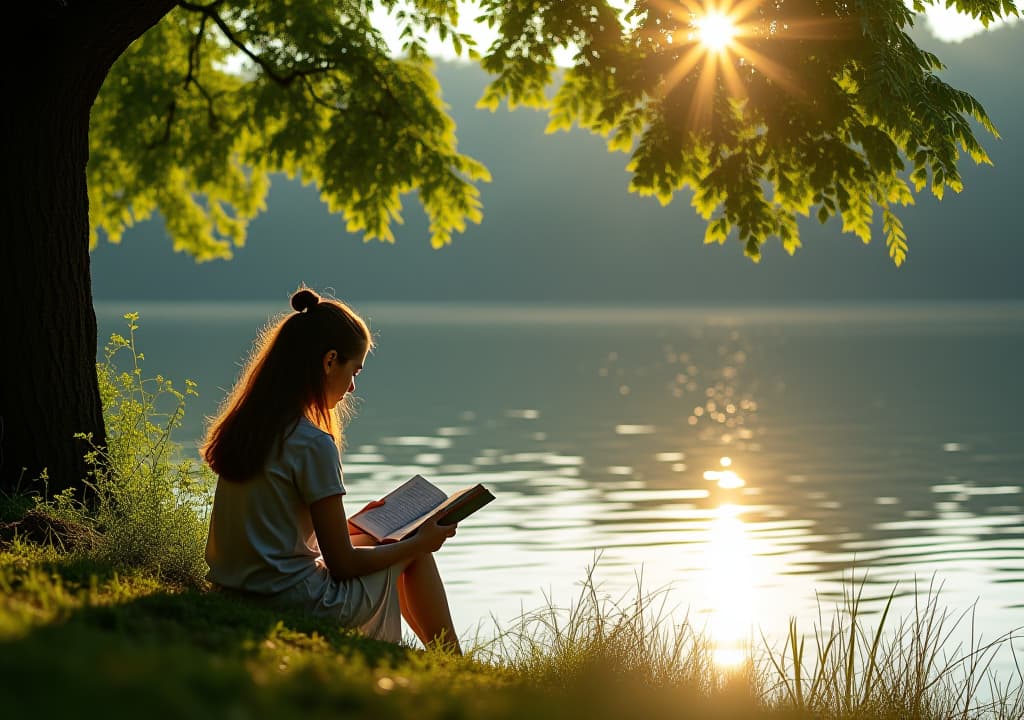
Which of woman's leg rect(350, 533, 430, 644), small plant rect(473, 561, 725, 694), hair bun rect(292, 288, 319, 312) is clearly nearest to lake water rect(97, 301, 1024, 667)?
small plant rect(473, 561, 725, 694)

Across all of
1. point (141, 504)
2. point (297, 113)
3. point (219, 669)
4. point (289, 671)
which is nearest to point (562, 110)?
point (297, 113)

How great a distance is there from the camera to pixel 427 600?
5.96 metres

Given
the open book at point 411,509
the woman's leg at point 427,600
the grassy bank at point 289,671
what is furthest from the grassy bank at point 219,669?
the open book at point 411,509

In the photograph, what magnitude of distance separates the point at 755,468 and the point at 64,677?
1932 cm

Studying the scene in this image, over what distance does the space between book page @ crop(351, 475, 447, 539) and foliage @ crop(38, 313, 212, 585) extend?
40.5 inches

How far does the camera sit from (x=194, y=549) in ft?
21.9

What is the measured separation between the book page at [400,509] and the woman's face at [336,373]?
0.53 m

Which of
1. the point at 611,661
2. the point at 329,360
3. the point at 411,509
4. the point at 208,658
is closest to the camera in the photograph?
the point at 208,658

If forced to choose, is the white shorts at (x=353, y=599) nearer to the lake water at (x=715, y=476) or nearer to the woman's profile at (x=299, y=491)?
the woman's profile at (x=299, y=491)

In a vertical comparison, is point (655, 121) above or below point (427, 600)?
above

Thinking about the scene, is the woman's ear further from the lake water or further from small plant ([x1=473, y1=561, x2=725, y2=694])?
the lake water

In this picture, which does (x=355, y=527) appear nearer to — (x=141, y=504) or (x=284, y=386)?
(x=284, y=386)

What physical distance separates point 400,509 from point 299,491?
663 mm

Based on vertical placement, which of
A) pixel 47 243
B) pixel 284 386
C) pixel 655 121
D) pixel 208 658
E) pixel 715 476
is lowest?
pixel 715 476
